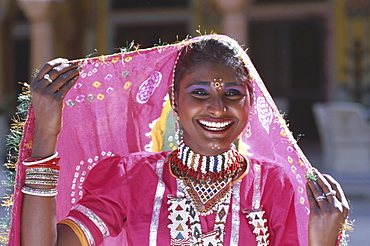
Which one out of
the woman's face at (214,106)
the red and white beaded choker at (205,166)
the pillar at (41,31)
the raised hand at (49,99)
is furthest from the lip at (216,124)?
the pillar at (41,31)

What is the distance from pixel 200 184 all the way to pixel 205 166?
5 cm

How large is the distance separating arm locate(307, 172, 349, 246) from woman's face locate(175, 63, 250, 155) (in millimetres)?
305

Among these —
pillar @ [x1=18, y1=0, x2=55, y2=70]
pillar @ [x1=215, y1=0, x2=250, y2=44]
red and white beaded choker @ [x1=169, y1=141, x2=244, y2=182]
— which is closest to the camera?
red and white beaded choker @ [x1=169, y1=141, x2=244, y2=182]

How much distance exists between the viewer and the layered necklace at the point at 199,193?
5.46 ft

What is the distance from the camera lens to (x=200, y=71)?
1702 millimetres

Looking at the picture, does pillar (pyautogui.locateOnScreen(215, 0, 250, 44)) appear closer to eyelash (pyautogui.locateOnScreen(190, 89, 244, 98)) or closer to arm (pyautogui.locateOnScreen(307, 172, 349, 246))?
eyelash (pyautogui.locateOnScreen(190, 89, 244, 98))

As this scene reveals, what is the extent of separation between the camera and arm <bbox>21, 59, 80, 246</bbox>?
1.48 metres

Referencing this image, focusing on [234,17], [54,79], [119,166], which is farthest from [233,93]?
[234,17]

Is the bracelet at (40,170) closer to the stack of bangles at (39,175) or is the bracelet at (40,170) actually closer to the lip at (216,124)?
the stack of bangles at (39,175)

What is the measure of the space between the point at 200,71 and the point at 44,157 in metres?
0.48

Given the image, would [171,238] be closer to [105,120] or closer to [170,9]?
[105,120]

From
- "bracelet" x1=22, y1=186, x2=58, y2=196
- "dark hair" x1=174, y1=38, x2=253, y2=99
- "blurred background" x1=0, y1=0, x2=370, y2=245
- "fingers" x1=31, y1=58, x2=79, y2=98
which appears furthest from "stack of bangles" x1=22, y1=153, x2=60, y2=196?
"blurred background" x1=0, y1=0, x2=370, y2=245

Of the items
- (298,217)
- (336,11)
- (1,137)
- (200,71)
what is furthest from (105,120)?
(336,11)

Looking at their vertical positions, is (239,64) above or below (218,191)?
above
